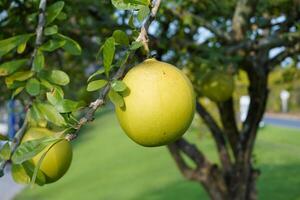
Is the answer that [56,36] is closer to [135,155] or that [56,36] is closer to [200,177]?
[200,177]

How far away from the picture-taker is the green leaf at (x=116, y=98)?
886 mm

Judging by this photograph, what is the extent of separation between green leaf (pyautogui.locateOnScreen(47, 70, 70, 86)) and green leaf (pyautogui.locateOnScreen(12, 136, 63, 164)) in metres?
0.31

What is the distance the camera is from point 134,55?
965 mm

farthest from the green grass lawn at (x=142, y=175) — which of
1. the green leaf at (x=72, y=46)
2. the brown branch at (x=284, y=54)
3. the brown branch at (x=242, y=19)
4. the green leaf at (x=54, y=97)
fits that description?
the green leaf at (x=54, y=97)

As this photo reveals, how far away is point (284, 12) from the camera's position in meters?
3.25

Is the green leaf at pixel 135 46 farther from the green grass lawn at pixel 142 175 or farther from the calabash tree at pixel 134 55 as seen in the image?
the green grass lawn at pixel 142 175

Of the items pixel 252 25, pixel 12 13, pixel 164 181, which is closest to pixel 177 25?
pixel 252 25

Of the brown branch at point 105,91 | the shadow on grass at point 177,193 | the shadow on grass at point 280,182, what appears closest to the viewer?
the brown branch at point 105,91

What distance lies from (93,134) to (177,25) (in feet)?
47.0

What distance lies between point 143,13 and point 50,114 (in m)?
0.33

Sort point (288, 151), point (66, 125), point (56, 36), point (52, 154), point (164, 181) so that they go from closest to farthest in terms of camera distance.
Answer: point (66, 125)
point (52, 154)
point (56, 36)
point (164, 181)
point (288, 151)

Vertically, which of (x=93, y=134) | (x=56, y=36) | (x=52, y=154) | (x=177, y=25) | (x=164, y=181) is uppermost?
(x=56, y=36)

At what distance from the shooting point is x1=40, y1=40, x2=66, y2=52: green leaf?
1282 mm

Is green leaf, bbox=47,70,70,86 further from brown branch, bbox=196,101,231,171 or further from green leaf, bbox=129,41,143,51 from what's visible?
brown branch, bbox=196,101,231,171
